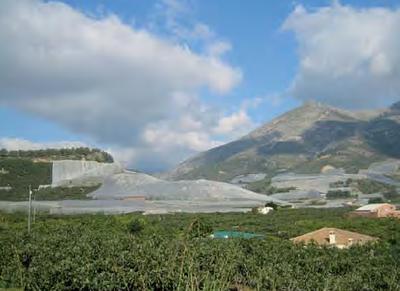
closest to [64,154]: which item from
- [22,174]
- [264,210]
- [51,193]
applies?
[22,174]

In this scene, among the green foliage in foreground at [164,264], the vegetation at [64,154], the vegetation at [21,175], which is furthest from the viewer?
the vegetation at [64,154]

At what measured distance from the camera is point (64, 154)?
7806 cm

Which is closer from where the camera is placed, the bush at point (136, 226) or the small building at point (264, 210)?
the bush at point (136, 226)

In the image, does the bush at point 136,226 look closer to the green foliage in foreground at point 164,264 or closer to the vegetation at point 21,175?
the green foliage in foreground at point 164,264

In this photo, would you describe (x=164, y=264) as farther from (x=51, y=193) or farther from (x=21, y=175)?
(x=21, y=175)

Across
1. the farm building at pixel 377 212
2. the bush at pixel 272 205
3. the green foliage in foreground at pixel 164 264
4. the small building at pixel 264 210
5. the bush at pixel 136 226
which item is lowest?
the green foliage in foreground at pixel 164 264

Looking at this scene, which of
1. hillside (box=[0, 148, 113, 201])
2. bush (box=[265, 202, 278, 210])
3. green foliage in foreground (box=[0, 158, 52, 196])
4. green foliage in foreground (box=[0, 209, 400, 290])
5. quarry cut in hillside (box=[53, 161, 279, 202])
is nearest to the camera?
green foliage in foreground (box=[0, 209, 400, 290])

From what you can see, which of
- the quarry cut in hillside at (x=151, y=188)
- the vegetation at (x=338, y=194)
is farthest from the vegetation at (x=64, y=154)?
the vegetation at (x=338, y=194)

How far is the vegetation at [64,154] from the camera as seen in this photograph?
246ft

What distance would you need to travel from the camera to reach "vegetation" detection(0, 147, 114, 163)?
246 feet

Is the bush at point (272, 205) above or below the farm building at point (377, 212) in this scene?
above

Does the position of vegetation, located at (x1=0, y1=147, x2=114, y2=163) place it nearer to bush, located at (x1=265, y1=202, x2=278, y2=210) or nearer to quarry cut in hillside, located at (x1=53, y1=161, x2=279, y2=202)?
quarry cut in hillside, located at (x1=53, y1=161, x2=279, y2=202)

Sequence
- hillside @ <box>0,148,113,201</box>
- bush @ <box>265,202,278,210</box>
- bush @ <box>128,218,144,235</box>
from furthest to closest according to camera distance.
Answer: hillside @ <box>0,148,113,201</box> < bush @ <box>265,202,278,210</box> < bush @ <box>128,218,144,235</box>

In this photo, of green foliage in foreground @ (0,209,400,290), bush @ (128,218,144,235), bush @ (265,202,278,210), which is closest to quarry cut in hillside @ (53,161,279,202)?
bush @ (265,202,278,210)
